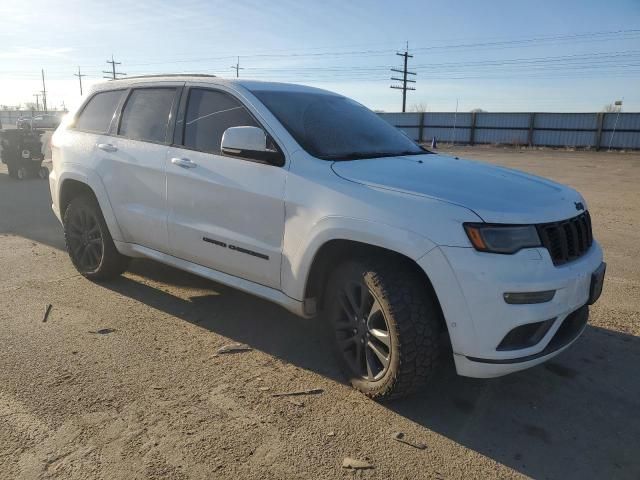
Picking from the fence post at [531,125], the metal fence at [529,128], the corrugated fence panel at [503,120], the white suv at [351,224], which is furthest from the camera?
the corrugated fence panel at [503,120]

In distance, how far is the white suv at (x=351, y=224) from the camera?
2.65 m

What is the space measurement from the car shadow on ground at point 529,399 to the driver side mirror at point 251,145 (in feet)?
3.87

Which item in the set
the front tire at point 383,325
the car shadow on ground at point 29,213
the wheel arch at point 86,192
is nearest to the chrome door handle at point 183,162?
the wheel arch at point 86,192

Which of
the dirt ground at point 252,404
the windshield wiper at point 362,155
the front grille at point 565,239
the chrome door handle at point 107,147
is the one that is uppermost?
the windshield wiper at point 362,155

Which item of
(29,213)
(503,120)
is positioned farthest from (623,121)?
Result: (29,213)

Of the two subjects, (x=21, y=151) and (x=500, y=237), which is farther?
(x=21, y=151)

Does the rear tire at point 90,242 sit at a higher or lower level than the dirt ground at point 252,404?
higher

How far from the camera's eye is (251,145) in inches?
130

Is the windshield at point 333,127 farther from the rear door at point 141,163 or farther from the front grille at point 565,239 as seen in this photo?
the front grille at point 565,239

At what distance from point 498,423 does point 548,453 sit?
0.31 meters

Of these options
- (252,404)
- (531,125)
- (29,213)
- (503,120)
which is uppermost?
(503,120)

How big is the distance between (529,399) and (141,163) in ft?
10.7

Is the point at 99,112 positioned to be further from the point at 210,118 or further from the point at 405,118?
the point at 405,118

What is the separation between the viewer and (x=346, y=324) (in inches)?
127
